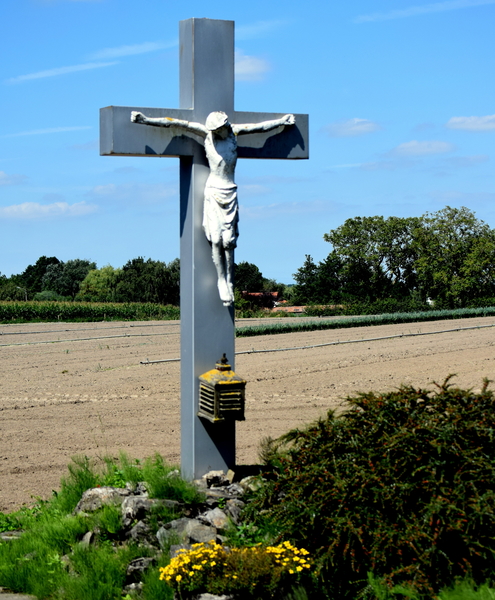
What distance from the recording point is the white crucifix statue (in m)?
6.93

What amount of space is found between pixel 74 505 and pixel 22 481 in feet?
9.37

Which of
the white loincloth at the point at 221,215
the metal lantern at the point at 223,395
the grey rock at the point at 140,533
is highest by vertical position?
the white loincloth at the point at 221,215

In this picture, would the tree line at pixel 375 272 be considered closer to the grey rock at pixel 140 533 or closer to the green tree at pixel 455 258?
the green tree at pixel 455 258

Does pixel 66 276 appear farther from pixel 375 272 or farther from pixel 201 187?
pixel 201 187

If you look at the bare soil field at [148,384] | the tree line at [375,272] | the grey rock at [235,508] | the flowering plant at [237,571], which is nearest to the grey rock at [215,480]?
the grey rock at [235,508]

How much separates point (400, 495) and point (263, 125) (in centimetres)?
384

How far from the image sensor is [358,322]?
40250 millimetres

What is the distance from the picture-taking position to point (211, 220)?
22.7ft

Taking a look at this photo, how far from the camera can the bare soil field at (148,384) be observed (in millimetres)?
10727

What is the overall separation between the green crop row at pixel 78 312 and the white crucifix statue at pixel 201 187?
39602mm

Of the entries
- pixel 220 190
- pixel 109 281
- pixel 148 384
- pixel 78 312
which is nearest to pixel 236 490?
pixel 220 190

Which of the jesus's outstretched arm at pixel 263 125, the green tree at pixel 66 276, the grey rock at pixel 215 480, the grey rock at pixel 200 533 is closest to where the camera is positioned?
the grey rock at pixel 200 533

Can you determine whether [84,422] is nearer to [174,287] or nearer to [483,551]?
[483,551]

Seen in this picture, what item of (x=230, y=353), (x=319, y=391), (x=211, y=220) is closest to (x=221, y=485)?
(x=230, y=353)
